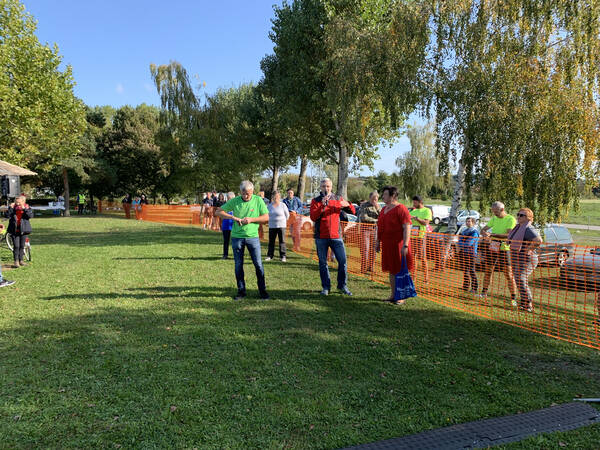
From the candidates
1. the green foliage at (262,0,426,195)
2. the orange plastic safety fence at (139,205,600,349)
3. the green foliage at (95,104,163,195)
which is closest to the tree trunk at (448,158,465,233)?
the green foliage at (262,0,426,195)

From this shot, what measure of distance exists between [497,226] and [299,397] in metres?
5.12

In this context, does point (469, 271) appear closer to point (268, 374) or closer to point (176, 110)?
point (268, 374)

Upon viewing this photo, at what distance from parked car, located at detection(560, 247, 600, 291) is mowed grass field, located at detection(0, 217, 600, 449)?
3.90 ft

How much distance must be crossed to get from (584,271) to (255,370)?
4764 millimetres

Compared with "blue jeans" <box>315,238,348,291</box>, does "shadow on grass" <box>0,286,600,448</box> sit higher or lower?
lower

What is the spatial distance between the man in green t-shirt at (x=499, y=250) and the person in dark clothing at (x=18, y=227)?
31.7ft

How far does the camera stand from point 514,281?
245 inches

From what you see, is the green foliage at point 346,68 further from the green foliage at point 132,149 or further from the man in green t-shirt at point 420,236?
the green foliage at point 132,149

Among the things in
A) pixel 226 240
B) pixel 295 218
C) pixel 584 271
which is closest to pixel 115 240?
pixel 226 240

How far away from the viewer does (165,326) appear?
17.0ft

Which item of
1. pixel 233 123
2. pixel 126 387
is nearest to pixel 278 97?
pixel 233 123

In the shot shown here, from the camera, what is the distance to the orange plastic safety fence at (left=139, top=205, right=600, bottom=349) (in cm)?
559

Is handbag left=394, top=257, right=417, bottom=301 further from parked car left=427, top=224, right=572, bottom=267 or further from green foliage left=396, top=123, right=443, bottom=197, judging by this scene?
green foliage left=396, top=123, right=443, bottom=197

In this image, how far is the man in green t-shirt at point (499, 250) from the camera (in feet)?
20.7
